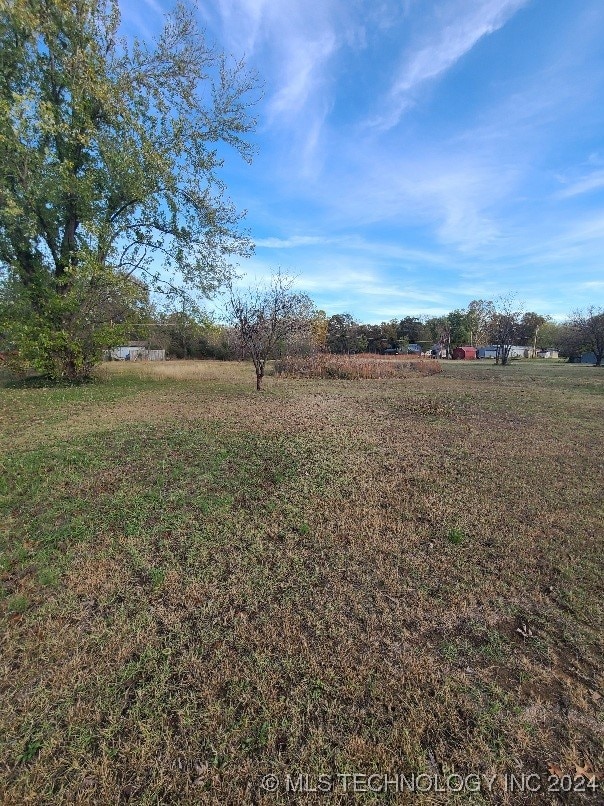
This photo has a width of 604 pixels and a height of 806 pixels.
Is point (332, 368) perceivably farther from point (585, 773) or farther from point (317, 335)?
point (585, 773)

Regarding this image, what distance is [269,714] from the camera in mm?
1784

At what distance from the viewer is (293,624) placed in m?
2.35

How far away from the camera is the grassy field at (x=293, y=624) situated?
62.4 inches

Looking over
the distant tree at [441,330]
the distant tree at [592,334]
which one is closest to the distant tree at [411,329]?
the distant tree at [441,330]

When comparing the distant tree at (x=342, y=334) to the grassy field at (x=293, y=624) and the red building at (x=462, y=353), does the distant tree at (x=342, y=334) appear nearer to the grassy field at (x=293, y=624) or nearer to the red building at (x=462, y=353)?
the red building at (x=462, y=353)

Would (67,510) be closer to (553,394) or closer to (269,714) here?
(269,714)

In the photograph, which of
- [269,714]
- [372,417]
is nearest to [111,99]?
[372,417]

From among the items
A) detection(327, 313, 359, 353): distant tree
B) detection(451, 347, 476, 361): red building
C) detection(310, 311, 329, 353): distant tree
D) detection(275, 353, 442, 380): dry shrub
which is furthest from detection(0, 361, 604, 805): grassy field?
detection(451, 347, 476, 361): red building

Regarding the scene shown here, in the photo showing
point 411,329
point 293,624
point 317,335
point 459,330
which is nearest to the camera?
point 293,624

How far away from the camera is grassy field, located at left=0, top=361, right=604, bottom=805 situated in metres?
1.58

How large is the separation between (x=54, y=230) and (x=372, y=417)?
11605 mm

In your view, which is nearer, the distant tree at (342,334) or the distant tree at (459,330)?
the distant tree at (342,334)

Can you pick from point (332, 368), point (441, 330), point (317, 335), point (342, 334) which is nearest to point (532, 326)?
point (441, 330)

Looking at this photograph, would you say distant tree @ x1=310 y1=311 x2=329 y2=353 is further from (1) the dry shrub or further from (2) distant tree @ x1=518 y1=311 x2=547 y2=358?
(2) distant tree @ x1=518 y1=311 x2=547 y2=358
